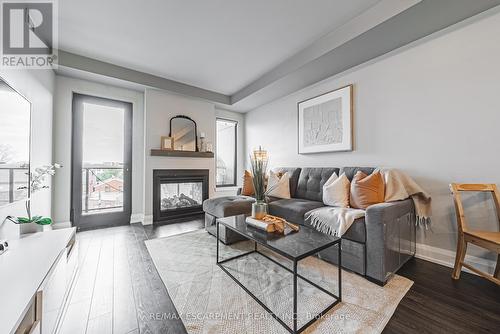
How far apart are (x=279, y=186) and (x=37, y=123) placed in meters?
3.09

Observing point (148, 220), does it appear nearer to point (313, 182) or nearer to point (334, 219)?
point (313, 182)

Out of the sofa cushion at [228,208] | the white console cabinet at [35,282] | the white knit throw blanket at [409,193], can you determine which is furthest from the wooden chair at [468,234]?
the white console cabinet at [35,282]

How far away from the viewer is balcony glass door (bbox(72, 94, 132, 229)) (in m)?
3.13

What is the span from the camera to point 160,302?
1455 millimetres

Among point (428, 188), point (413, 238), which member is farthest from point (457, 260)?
point (428, 188)

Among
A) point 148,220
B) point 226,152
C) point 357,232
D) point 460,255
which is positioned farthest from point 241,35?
point 148,220

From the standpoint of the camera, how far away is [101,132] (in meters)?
3.31

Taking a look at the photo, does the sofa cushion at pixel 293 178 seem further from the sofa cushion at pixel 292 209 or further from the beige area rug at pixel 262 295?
the beige area rug at pixel 262 295

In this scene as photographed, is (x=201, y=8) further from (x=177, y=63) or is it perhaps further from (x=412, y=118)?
(x=412, y=118)

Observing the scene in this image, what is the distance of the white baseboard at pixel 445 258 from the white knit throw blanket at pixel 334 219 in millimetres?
891

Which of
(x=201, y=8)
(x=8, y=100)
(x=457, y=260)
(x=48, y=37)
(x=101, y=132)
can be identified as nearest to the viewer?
(x=8, y=100)

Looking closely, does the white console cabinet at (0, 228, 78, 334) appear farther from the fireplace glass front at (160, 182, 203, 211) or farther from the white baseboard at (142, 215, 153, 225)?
the fireplace glass front at (160, 182, 203, 211)

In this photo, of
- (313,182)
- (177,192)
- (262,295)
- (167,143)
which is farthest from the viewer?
(177,192)

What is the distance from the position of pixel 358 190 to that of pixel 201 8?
2531 millimetres
